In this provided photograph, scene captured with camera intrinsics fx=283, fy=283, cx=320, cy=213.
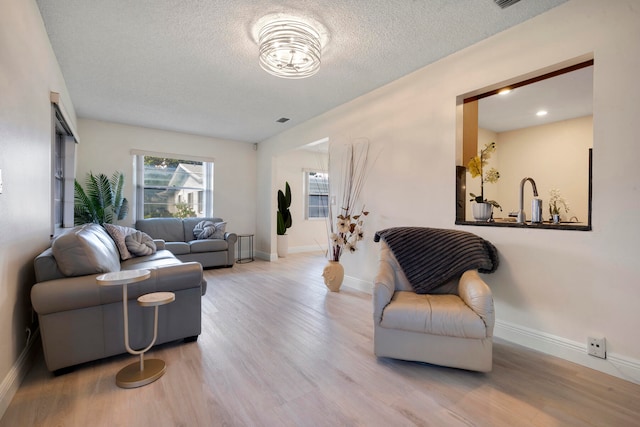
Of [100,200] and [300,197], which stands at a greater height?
[300,197]

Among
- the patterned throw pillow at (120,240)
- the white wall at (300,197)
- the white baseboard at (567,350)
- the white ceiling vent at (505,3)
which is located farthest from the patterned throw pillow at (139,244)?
the white ceiling vent at (505,3)

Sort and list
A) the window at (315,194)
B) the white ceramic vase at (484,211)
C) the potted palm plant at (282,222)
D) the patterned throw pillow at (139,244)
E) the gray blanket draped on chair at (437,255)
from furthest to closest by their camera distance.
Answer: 1. the window at (315,194)
2. the potted palm plant at (282,222)
3. the patterned throw pillow at (139,244)
4. the white ceramic vase at (484,211)
5. the gray blanket draped on chair at (437,255)

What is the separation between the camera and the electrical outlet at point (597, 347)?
6.21 ft

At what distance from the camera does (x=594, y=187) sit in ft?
6.31

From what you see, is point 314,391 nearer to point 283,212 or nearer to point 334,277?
point 334,277

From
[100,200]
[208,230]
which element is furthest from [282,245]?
[100,200]

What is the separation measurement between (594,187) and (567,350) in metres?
1.18

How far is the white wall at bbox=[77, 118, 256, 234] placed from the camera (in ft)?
15.5

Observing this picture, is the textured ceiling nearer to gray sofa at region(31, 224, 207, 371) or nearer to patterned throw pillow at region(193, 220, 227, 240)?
gray sofa at region(31, 224, 207, 371)

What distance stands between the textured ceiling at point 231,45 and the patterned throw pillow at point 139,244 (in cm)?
185

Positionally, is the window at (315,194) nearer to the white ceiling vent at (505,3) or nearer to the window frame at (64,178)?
the window frame at (64,178)

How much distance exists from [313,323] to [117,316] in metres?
1.57

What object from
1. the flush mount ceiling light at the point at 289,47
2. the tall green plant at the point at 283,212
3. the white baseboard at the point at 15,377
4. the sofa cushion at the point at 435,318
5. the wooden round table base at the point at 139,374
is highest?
the flush mount ceiling light at the point at 289,47

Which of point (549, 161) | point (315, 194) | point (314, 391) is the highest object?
point (549, 161)
